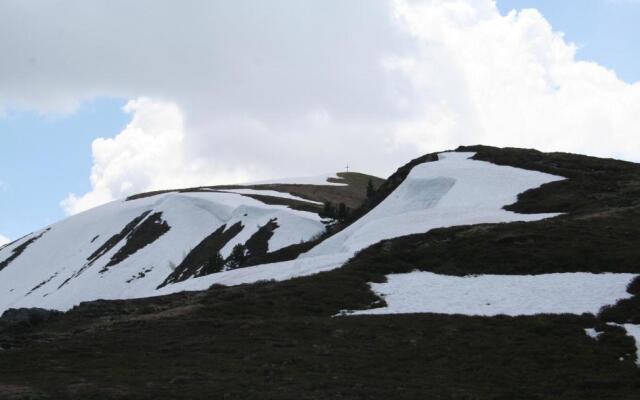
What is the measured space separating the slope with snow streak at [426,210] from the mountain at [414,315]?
26cm

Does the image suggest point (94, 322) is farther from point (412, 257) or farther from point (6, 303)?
point (6, 303)

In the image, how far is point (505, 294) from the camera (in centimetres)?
3472

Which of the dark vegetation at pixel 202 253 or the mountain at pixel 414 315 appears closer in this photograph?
the mountain at pixel 414 315

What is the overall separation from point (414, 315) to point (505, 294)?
19.8 feet

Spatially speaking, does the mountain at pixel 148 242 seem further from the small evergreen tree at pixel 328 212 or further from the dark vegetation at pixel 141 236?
the small evergreen tree at pixel 328 212

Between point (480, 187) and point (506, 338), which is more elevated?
point (480, 187)

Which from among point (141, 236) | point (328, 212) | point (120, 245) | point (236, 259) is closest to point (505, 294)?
point (236, 259)

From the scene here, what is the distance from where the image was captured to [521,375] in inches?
882

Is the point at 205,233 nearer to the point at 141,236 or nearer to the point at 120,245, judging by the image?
the point at 141,236

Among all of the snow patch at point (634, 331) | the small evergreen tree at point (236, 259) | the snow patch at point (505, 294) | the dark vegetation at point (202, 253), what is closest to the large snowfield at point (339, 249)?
the snow patch at point (505, 294)

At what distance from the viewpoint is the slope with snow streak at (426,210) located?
47.2 metres

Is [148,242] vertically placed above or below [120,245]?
below

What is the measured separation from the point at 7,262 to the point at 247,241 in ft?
199

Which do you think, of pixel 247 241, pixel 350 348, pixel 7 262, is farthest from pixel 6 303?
pixel 350 348
